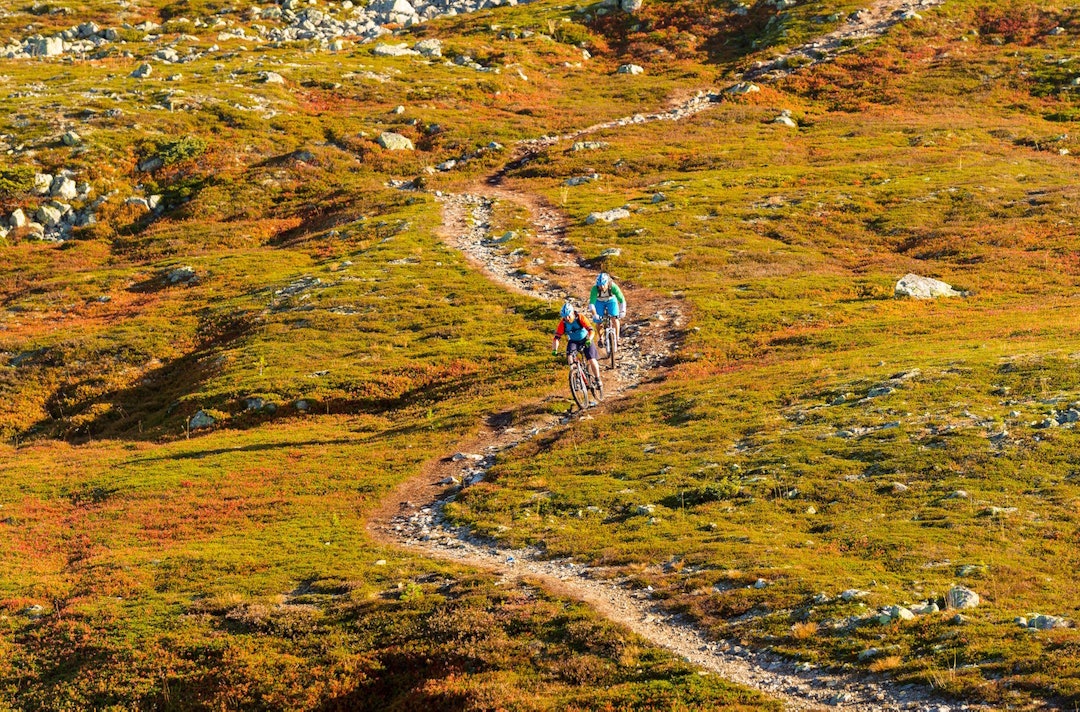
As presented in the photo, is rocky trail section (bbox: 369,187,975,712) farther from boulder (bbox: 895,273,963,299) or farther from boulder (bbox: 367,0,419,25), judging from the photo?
boulder (bbox: 367,0,419,25)

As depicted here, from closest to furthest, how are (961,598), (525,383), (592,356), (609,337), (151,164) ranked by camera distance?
(961,598) → (592,356) → (609,337) → (525,383) → (151,164)

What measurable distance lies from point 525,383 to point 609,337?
457 cm

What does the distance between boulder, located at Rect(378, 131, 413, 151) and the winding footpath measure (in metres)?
21.3

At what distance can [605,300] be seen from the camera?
37.2 metres

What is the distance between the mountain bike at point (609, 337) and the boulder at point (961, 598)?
21.6 meters

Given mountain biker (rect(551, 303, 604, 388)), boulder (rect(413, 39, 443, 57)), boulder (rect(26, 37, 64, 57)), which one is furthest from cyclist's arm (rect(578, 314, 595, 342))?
boulder (rect(26, 37, 64, 57))

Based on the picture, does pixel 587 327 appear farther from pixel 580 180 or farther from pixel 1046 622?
pixel 580 180

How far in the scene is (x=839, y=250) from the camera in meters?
61.5

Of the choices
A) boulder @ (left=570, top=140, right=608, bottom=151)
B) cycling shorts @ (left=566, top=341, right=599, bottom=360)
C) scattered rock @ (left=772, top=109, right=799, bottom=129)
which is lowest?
cycling shorts @ (left=566, top=341, right=599, bottom=360)

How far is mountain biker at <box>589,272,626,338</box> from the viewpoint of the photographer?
36853mm

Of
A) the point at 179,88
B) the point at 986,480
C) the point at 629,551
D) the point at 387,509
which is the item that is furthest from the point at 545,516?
the point at 179,88

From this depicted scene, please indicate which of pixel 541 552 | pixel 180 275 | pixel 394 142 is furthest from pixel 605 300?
pixel 394 142

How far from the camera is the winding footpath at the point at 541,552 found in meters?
16.1

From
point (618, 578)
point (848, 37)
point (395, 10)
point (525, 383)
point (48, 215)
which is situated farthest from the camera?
point (395, 10)
